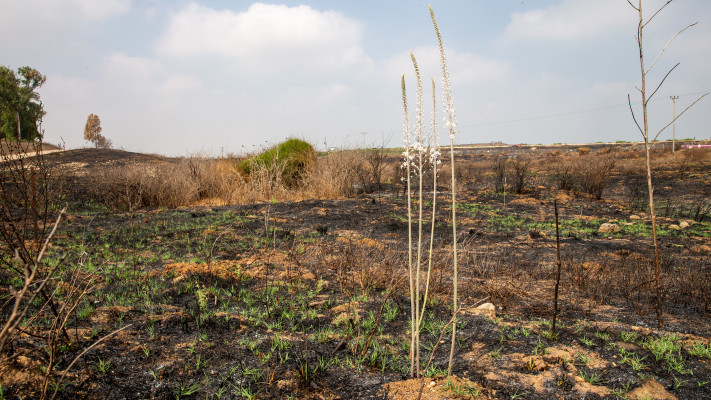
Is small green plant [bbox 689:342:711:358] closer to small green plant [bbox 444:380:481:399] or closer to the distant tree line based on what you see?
small green plant [bbox 444:380:481:399]

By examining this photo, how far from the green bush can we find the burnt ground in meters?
8.13

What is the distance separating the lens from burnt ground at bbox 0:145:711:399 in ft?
8.33

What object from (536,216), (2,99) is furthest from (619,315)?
(2,99)

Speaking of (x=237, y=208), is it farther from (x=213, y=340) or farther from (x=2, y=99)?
(x=2, y=99)

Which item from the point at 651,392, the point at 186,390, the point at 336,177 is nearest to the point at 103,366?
the point at 186,390

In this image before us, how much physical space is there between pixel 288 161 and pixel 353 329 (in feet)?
41.6

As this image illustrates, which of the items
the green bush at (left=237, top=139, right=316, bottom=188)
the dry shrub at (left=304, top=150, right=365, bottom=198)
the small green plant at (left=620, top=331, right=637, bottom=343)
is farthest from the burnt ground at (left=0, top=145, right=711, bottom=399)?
the green bush at (left=237, top=139, right=316, bottom=188)

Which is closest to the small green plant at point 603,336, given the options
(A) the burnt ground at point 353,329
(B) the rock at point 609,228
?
(A) the burnt ground at point 353,329

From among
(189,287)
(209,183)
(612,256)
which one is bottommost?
(612,256)

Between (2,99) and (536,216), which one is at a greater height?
(2,99)

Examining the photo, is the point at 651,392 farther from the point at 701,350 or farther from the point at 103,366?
the point at 103,366

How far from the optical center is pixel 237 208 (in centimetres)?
1090

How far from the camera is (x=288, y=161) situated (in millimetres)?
15539

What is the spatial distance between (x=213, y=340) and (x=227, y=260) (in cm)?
263
